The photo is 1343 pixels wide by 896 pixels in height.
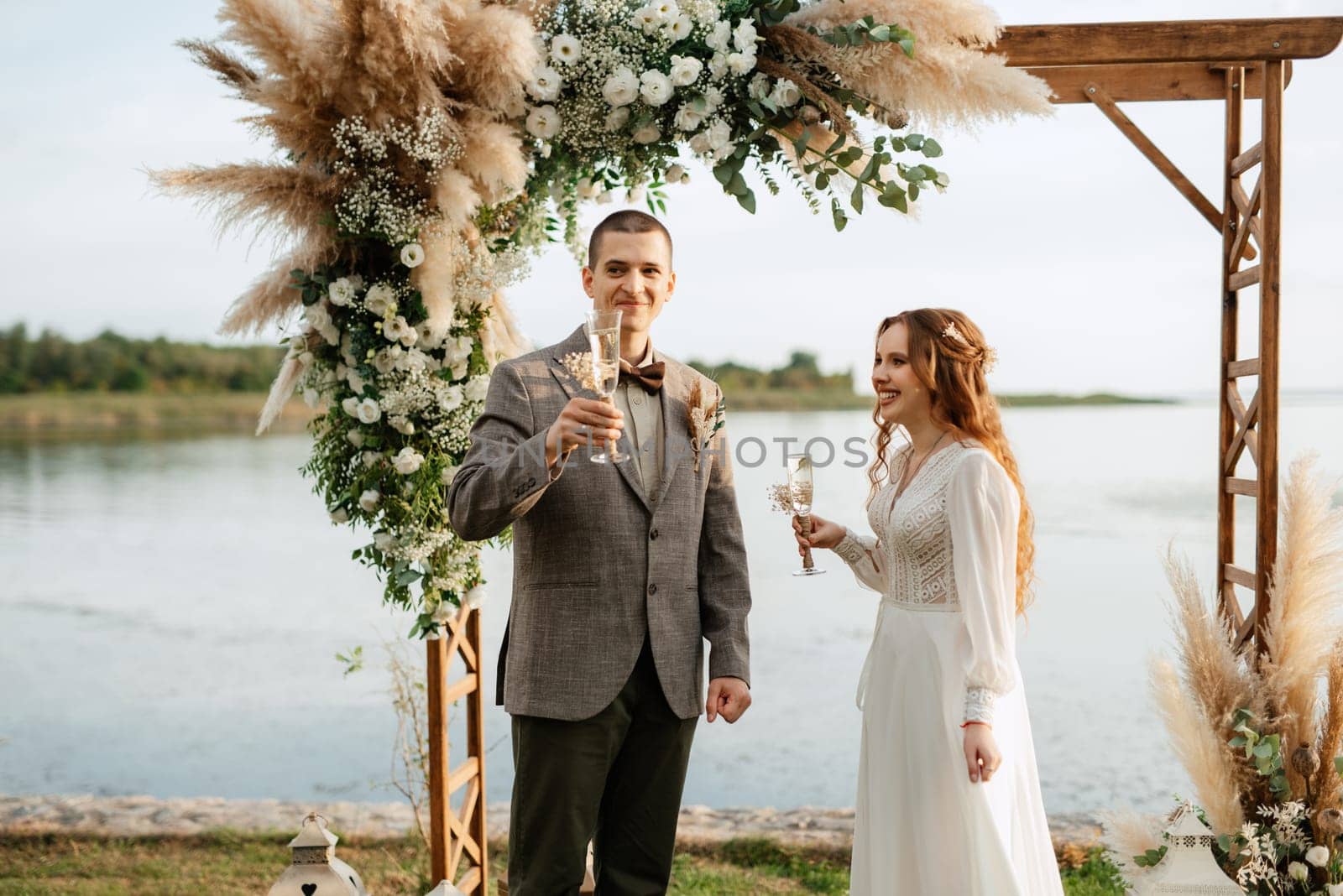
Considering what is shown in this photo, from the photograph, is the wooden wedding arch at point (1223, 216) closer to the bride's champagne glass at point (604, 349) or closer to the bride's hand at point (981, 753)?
the bride's champagne glass at point (604, 349)

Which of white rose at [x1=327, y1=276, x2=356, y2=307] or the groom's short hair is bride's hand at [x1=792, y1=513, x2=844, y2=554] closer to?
the groom's short hair

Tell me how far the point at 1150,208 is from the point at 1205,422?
1797 millimetres

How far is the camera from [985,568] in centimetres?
230

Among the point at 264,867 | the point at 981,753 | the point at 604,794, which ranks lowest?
the point at 264,867

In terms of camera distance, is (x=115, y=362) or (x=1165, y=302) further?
(x=1165, y=302)

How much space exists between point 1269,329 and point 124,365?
7.22 meters

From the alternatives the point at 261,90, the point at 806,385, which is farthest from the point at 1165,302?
the point at 261,90

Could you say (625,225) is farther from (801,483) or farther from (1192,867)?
(1192,867)

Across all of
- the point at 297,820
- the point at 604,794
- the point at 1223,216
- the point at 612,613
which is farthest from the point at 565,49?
the point at 297,820

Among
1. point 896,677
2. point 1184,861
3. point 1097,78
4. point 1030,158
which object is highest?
point 1030,158

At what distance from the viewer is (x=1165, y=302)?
8031 mm

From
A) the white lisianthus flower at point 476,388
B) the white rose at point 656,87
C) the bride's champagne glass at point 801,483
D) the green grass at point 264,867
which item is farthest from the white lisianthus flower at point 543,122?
the green grass at point 264,867

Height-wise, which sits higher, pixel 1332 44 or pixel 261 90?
pixel 1332 44

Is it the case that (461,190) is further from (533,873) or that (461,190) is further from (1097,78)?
(1097,78)
